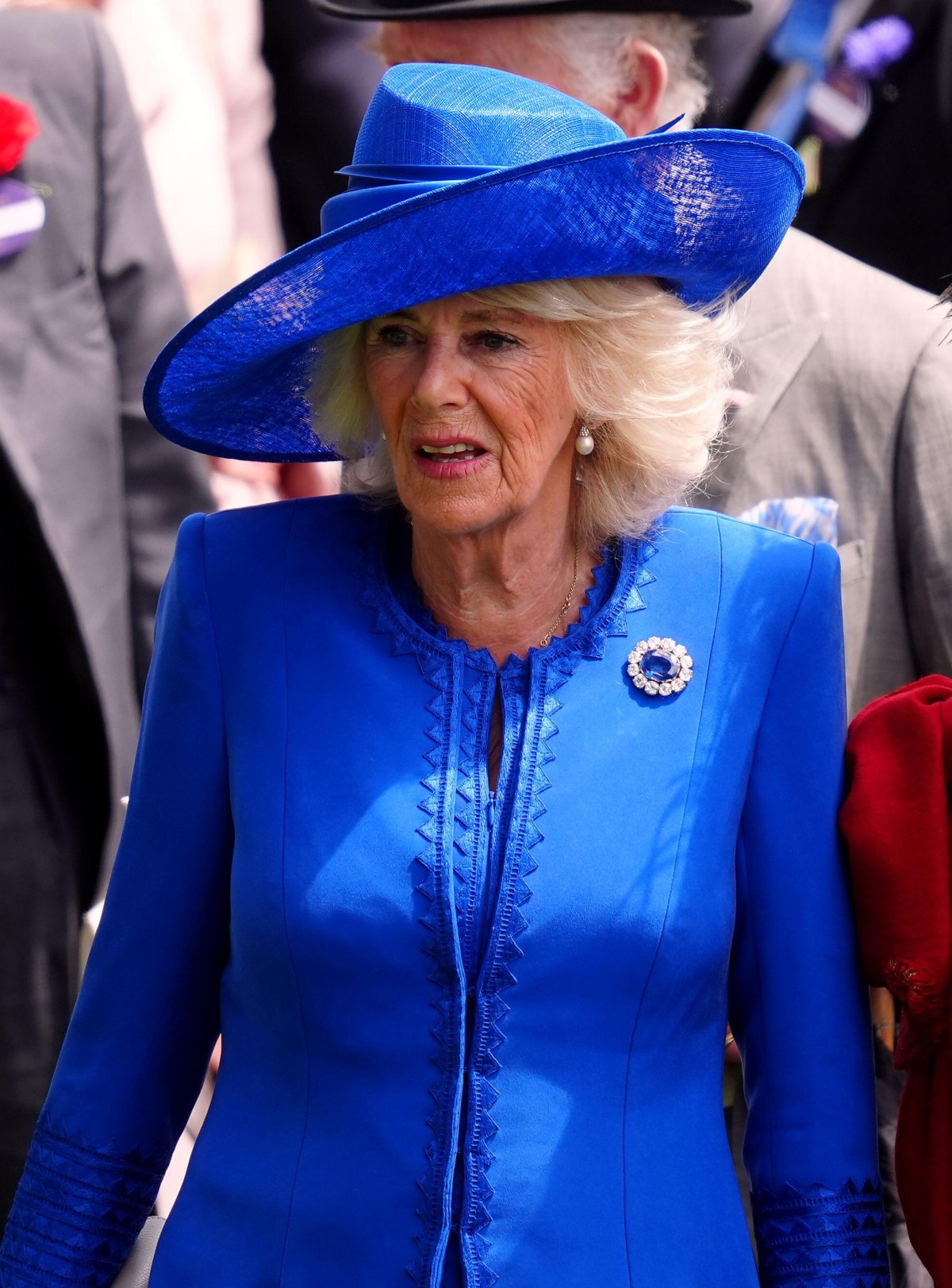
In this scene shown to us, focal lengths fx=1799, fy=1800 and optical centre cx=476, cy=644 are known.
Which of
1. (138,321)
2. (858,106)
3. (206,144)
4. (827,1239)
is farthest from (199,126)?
(827,1239)

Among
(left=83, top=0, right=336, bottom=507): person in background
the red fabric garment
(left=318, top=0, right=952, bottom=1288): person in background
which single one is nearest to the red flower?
(left=83, top=0, right=336, bottom=507): person in background

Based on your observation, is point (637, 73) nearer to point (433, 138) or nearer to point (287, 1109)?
point (433, 138)

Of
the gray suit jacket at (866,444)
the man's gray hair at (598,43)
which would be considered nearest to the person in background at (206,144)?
the man's gray hair at (598,43)

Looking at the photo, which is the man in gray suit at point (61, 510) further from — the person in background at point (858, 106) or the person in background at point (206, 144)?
the person in background at point (858, 106)

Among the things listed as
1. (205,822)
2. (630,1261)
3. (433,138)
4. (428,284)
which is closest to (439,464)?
(428,284)

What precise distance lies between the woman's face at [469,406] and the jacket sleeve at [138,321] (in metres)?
1.40

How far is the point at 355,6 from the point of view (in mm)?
3750

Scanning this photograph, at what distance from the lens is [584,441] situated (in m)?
2.53

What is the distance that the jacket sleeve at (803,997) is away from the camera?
91.6 inches

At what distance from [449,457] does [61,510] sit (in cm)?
148

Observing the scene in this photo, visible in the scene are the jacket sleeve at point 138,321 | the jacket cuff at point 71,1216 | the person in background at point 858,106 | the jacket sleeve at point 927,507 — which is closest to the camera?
the jacket cuff at point 71,1216

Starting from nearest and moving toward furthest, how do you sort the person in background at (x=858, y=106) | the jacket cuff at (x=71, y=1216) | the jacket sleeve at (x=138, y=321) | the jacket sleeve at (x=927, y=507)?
1. the jacket cuff at (x=71, y=1216)
2. the jacket sleeve at (x=927, y=507)
3. the jacket sleeve at (x=138, y=321)
4. the person in background at (x=858, y=106)

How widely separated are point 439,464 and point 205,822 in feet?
1.91

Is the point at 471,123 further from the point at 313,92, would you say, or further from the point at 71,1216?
the point at 313,92
